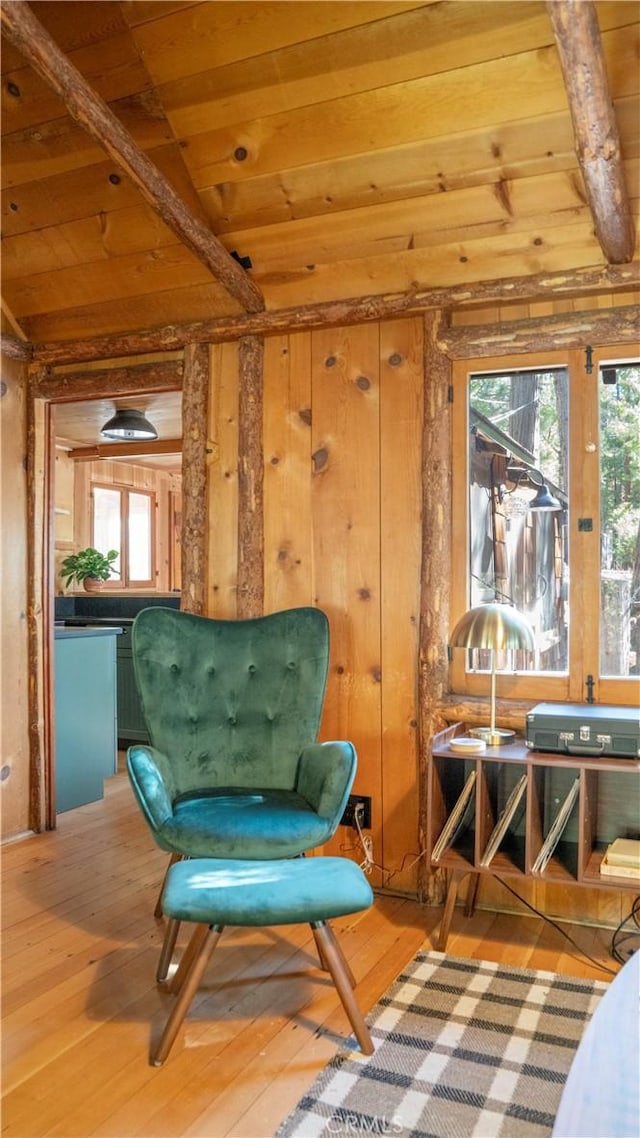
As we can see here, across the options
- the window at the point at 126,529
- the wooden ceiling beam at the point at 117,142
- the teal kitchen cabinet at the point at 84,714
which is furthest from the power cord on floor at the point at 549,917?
the window at the point at 126,529

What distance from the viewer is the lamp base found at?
2736mm

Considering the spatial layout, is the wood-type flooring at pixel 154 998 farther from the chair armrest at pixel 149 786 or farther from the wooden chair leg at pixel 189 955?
the chair armrest at pixel 149 786

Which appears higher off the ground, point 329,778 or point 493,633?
point 493,633

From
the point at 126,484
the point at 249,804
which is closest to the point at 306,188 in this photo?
the point at 249,804

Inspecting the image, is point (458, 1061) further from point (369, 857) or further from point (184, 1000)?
point (369, 857)

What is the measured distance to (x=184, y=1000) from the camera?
197 cm

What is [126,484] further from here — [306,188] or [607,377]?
[607,377]

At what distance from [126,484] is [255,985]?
20.1 ft

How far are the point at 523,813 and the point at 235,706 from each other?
3.64 ft

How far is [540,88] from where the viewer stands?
246 centimetres

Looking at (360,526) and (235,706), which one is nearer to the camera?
(235,706)

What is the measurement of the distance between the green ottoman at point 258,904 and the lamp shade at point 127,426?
3.58m

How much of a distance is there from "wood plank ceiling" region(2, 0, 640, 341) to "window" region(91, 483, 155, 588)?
4.21 m

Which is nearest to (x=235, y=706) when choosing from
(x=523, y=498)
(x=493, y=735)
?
(x=493, y=735)
